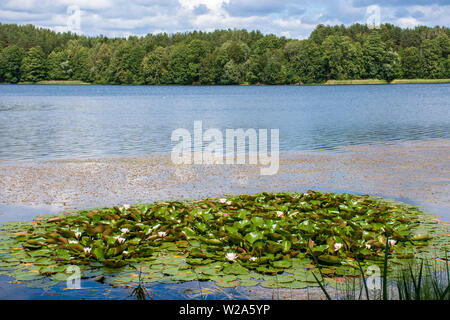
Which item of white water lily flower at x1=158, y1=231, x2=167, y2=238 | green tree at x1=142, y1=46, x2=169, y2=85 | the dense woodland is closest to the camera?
white water lily flower at x1=158, y1=231, x2=167, y2=238

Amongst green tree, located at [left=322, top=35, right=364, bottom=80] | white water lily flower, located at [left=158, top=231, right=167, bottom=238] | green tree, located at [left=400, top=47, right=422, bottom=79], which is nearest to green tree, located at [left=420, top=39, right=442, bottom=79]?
green tree, located at [left=400, top=47, right=422, bottom=79]

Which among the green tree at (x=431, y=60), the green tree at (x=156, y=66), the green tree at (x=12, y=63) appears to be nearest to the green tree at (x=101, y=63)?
the green tree at (x=156, y=66)

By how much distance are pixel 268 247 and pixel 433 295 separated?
9.13ft

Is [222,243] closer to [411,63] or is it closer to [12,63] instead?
[411,63]

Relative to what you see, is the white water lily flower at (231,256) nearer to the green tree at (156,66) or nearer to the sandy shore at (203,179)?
the sandy shore at (203,179)

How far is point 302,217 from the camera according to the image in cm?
720

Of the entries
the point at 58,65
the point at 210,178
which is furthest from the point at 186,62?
the point at 210,178

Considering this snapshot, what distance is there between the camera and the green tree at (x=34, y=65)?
369 feet

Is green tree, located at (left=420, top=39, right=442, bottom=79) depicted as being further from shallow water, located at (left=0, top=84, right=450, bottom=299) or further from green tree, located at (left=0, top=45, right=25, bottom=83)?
shallow water, located at (left=0, top=84, right=450, bottom=299)

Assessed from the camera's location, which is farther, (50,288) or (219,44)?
(219,44)

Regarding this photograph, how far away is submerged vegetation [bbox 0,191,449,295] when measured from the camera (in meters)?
Result: 5.37

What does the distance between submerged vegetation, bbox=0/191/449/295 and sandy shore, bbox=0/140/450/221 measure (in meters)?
1.62

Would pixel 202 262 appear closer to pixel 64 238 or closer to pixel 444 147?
pixel 64 238

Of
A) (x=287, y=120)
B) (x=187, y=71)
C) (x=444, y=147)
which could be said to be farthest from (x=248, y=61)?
(x=444, y=147)
